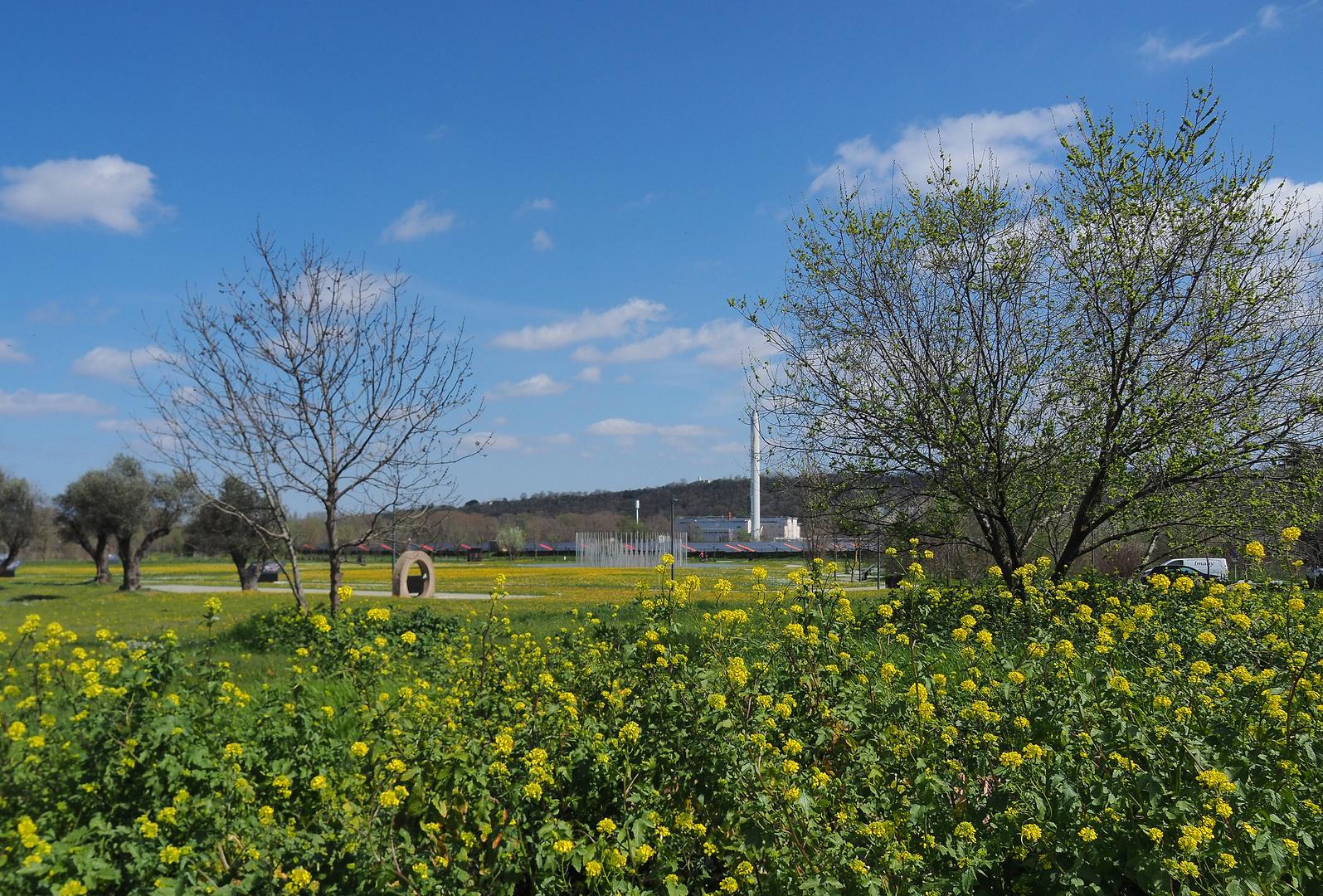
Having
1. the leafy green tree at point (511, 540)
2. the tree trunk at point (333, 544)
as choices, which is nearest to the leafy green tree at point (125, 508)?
the tree trunk at point (333, 544)

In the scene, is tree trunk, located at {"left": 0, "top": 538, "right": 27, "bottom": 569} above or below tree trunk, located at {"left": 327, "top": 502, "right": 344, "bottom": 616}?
below

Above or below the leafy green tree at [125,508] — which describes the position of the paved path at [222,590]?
below

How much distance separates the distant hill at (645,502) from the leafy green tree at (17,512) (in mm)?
56223

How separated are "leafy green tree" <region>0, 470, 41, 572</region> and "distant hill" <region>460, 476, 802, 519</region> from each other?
56223 mm

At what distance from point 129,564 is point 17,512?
7.36 m

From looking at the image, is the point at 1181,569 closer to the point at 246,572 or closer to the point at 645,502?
the point at 246,572

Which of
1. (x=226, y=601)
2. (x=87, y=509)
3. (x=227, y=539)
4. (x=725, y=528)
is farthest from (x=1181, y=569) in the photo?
(x=725, y=528)

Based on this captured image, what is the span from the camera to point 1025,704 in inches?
129

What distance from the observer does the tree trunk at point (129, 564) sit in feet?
103

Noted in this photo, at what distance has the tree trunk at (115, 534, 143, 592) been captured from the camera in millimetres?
31328

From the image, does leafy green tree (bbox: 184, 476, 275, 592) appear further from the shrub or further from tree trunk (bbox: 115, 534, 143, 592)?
the shrub

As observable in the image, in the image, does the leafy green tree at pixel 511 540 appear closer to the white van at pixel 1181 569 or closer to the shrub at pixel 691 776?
the white van at pixel 1181 569

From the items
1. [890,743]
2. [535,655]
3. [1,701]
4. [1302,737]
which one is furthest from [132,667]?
[1302,737]

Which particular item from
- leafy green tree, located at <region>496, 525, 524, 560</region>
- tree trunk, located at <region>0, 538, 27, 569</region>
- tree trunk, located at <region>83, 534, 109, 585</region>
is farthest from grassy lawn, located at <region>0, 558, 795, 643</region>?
leafy green tree, located at <region>496, 525, 524, 560</region>
